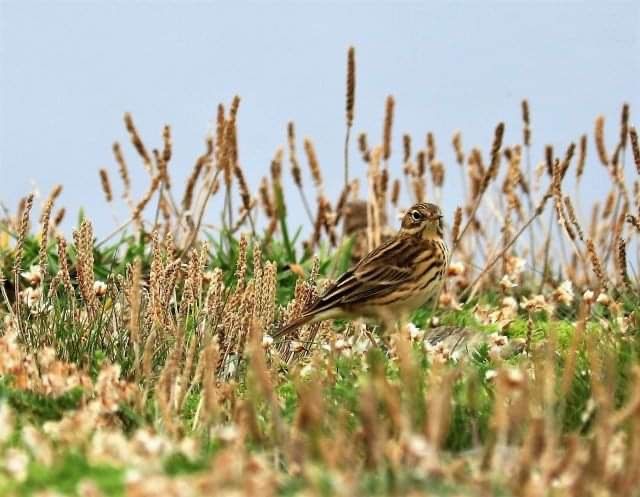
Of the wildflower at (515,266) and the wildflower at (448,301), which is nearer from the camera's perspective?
the wildflower at (515,266)

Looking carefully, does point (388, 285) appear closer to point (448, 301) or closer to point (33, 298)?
point (448, 301)

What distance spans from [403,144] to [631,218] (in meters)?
3.96

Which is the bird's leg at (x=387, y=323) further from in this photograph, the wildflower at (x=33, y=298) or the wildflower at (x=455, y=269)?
the wildflower at (x=33, y=298)

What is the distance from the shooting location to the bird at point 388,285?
6301 mm

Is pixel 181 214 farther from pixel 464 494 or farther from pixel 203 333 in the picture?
pixel 464 494

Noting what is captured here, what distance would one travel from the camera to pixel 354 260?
416 inches

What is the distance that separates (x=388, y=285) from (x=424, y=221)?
2.46ft

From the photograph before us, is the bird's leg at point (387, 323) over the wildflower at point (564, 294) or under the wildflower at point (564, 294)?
under

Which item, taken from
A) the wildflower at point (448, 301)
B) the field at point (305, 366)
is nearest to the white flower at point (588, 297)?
the field at point (305, 366)

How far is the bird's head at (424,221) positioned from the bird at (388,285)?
2 centimetres

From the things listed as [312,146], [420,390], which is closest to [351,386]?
[420,390]

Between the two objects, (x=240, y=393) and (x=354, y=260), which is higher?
(x=354, y=260)

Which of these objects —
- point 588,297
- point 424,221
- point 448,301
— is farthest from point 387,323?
point 448,301

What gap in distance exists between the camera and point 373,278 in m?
6.52
